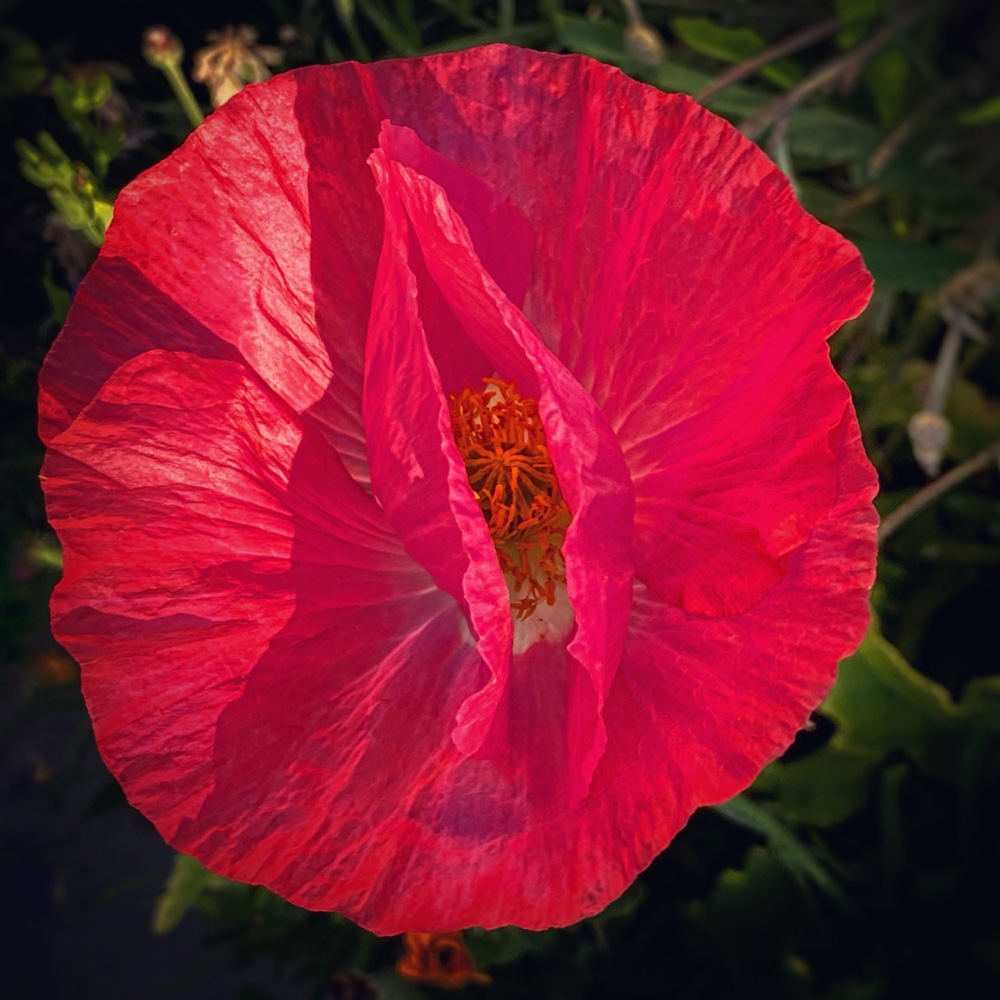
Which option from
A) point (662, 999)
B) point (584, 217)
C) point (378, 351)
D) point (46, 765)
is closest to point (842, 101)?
point (584, 217)

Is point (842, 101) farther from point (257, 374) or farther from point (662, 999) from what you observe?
point (662, 999)

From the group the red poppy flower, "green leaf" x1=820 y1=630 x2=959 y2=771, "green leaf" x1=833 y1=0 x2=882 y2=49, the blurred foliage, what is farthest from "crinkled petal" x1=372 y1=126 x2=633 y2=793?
"green leaf" x1=833 y1=0 x2=882 y2=49

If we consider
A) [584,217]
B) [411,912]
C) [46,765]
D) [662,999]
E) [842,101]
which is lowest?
[46,765]

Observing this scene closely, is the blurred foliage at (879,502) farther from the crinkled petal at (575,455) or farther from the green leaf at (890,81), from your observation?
the crinkled petal at (575,455)

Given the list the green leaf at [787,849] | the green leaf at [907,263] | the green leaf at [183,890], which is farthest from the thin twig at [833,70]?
the green leaf at [183,890]

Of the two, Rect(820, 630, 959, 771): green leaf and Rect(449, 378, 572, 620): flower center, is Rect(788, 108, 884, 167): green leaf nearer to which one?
Rect(820, 630, 959, 771): green leaf

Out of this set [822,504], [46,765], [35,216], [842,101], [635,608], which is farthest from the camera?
[46,765]

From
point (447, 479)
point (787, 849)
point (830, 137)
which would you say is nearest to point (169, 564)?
point (447, 479)
